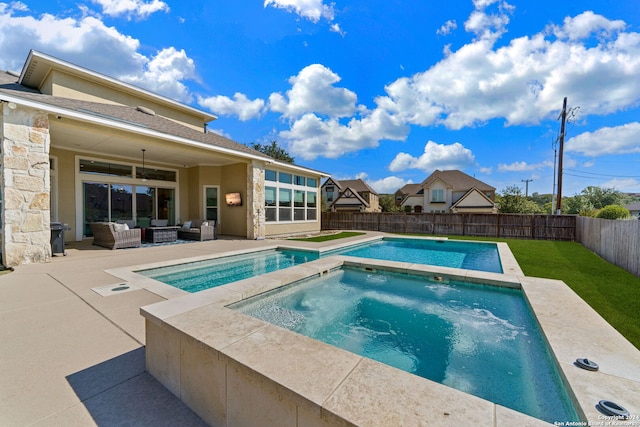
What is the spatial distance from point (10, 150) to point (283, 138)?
29.1 m

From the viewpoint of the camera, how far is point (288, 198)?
14031 millimetres

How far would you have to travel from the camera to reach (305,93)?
1745 centimetres

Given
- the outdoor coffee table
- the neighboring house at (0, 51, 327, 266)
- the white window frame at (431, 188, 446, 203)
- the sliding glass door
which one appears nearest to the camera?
the neighboring house at (0, 51, 327, 266)

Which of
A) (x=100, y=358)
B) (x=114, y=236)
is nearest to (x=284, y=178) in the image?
(x=114, y=236)

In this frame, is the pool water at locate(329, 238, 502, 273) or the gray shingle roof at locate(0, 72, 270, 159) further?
the pool water at locate(329, 238, 502, 273)

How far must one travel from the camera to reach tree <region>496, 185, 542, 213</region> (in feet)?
95.9

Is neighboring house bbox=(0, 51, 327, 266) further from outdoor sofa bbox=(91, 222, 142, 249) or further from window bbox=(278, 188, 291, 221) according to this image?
outdoor sofa bbox=(91, 222, 142, 249)

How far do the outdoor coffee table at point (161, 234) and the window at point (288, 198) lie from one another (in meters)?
4.02

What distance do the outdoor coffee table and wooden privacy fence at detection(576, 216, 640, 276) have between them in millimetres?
14365

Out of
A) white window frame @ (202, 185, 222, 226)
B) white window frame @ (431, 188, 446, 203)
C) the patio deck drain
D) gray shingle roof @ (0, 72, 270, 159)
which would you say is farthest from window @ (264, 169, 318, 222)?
white window frame @ (431, 188, 446, 203)

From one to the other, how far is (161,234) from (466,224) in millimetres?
16897

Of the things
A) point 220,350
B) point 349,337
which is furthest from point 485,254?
point 220,350

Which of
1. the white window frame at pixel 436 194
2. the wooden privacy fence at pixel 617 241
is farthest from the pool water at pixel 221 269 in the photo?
the white window frame at pixel 436 194

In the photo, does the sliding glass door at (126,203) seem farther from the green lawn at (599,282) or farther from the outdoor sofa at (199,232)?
the green lawn at (599,282)
